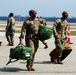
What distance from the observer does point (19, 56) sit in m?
9.50

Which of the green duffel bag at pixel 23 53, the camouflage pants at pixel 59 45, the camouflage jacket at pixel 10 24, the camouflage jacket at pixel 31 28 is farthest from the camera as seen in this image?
the camouflage jacket at pixel 10 24

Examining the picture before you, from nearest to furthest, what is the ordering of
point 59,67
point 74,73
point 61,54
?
point 74,73, point 59,67, point 61,54

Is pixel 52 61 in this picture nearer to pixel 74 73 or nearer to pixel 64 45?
pixel 64 45

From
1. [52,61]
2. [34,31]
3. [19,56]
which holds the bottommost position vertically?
[52,61]

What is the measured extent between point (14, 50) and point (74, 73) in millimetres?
1785

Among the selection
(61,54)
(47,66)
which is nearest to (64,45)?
(61,54)

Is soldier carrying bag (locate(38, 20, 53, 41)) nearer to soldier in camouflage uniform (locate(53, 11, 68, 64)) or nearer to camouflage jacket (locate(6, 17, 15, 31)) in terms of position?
soldier in camouflage uniform (locate(53, 11, 68, 64))

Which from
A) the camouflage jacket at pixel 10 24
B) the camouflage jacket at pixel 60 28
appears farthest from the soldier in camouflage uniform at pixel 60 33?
the camouflage jacket at pixel 10 24

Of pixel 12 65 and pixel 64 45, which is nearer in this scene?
pixel 12 65

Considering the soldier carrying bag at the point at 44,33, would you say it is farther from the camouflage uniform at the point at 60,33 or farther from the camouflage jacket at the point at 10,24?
the camouflage jacket at the point at 10,24

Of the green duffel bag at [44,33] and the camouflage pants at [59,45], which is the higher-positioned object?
the green duffel bag at [44,33]

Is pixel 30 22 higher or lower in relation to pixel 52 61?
higher

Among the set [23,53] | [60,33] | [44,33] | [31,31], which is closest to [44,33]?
[44,33]

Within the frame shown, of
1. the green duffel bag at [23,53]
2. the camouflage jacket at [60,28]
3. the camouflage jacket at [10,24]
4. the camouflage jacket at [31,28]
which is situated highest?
the camouflage jacket at [31,28]
